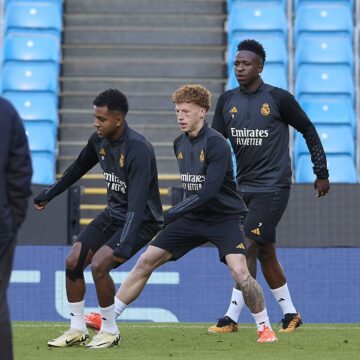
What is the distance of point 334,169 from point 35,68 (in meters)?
4.61

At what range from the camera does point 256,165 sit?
907 centimetres

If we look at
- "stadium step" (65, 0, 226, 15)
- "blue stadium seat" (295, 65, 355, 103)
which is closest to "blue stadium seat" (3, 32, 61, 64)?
"stadium step" (65, 0, 226, 15)

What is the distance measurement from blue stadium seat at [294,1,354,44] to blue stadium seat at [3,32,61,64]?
11.9ft

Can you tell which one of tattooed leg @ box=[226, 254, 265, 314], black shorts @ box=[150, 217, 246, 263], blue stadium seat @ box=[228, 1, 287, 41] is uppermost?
blue stadium seat @ box=[228, 1, 287, 41]

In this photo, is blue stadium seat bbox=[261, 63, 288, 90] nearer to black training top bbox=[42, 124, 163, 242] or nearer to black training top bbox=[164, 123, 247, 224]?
black training top bbox=[164, 123, 247, 224]

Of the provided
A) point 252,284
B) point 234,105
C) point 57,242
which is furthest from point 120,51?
point 252,284

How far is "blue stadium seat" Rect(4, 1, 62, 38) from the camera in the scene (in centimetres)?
1753

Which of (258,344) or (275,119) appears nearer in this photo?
(258,344)

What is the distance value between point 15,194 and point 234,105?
3979 mm

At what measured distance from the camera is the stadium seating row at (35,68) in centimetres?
1587

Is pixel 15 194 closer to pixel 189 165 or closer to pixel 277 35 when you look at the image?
pixel 189 165

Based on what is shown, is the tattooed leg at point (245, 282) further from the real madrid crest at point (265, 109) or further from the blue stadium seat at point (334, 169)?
the blue stadium seat at point (334, 169)

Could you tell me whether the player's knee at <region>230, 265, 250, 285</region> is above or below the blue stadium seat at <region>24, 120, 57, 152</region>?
below

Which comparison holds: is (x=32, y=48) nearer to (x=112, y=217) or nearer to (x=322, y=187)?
(x=322, y=187)
